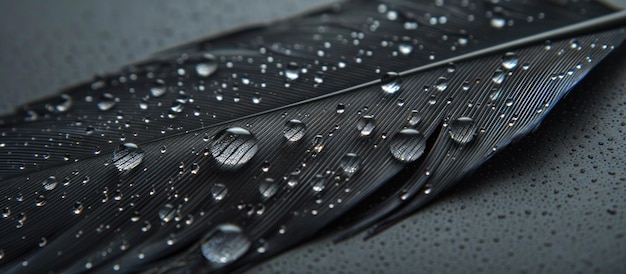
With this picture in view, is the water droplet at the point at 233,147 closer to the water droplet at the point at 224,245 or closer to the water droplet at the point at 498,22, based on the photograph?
the water droplet at the point at 224,245

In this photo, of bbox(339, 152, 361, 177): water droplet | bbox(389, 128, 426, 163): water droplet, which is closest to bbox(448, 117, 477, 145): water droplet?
bbox(389, 128, 426, 163): water droplet

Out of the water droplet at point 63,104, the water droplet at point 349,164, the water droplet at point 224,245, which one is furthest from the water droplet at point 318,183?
the water droplet at point 63,104

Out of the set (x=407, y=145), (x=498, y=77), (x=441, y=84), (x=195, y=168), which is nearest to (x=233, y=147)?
(x=195, y=168)

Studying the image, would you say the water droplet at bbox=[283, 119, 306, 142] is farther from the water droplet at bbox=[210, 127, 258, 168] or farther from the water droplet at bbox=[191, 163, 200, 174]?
the water droplet at bbox=[191, 163, 200, 174]

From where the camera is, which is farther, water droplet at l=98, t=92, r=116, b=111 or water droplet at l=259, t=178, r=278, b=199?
water droplet at l=98, t=92, r=116, b=111

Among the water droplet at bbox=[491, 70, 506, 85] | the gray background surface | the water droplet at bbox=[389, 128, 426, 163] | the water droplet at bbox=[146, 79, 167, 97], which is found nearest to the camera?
the gray background surface

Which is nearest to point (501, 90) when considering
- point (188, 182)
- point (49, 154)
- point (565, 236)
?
point (565, 236)

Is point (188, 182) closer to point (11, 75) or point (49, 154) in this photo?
point (49, 154)
